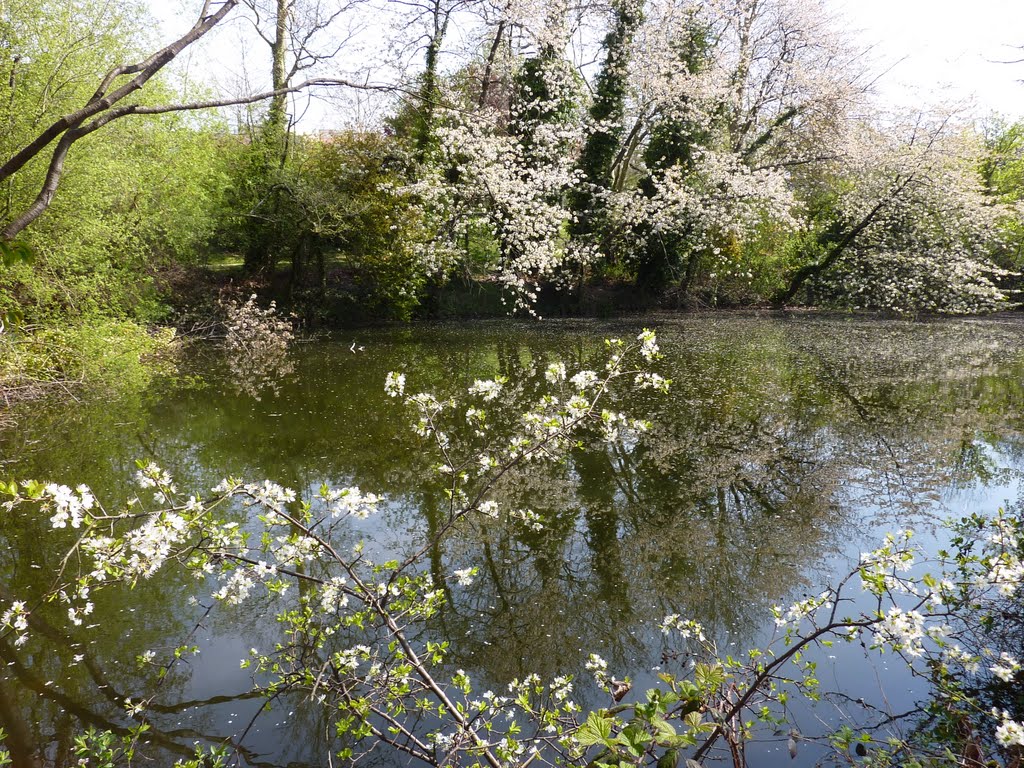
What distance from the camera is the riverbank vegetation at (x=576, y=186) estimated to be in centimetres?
1530

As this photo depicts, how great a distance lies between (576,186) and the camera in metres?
18.3

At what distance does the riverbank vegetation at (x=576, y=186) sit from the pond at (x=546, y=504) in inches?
206

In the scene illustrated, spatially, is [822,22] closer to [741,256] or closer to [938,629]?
[741,256]

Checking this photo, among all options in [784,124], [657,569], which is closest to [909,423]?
[657,569]

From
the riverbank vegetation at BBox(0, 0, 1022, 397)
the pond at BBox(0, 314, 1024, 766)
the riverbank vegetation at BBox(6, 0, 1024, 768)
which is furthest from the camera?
the riverbank vegetation at BBox(0, 0, 1022, 397)

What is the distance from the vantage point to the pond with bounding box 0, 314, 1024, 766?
3.27 meters

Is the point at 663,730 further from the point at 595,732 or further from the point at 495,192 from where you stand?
the point at 495,192

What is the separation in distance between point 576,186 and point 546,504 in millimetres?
14398

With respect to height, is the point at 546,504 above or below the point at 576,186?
below

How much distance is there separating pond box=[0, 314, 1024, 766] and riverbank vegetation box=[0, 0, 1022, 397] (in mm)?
5221

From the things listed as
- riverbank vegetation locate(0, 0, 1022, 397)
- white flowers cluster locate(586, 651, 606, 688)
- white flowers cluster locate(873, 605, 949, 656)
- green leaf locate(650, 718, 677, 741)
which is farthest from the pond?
riverbank vegetation locate(0, 0, 1022, 397)

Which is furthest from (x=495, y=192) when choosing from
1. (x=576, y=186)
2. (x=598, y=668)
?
(x=598, y=668)

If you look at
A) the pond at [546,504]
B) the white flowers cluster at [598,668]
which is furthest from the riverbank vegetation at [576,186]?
the white flowers cluster at [598,668]

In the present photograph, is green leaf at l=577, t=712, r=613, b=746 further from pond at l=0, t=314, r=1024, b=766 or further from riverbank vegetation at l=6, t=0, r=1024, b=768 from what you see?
riverbank vegetation at l=6, t=0, r=1024, b=768
